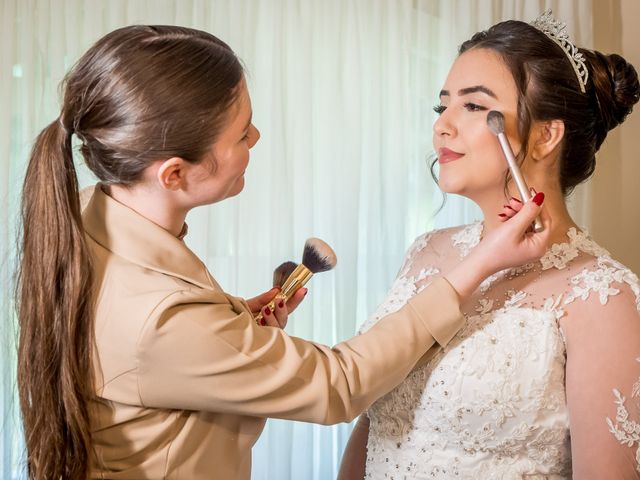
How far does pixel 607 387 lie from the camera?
52.9 inches

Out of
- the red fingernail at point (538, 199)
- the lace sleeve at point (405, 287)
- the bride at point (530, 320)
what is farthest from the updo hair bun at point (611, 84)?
the lace sleeve at point (405, 287)

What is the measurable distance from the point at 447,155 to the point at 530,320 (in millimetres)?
358

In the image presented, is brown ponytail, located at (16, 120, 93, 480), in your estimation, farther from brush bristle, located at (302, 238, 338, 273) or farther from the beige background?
the beige background

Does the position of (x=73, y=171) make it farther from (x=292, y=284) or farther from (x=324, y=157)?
(x=324, y=157)

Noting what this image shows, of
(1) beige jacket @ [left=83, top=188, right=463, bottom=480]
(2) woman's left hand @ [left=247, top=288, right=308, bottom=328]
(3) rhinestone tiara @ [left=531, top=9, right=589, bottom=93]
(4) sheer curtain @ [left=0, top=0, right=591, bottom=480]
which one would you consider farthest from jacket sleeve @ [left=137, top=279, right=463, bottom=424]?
(4) sheer curtain @ [left=0, top=0, right=591, bottom=480]

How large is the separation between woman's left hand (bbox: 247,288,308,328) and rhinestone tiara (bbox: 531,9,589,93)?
0.67m

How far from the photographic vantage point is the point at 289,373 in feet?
3.85

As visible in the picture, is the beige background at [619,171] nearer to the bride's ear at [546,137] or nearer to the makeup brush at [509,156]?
the bride's ear at [546,137]

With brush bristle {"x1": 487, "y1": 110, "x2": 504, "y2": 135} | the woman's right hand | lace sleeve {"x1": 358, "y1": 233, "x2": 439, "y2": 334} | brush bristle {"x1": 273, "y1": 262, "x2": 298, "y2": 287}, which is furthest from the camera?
lace sleeve {"x1": 358, "y1": 233, "x2": 439, "y2": 334}

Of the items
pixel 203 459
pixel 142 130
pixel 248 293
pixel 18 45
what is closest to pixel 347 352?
pixel 203 459

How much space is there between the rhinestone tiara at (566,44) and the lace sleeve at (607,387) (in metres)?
0.43

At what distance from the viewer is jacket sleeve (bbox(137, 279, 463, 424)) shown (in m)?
1.12

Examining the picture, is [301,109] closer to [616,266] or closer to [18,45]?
[18,45]

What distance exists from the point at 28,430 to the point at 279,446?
142 cm
